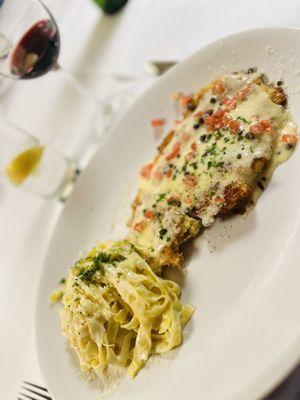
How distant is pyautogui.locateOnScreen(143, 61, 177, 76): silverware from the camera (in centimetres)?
338

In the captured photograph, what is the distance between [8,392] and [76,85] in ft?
7.34

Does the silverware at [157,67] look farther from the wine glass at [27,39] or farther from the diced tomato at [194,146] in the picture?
the diced tomato at [194,146]

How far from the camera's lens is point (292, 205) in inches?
81.0

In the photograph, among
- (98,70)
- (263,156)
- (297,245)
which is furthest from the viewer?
(98,70)

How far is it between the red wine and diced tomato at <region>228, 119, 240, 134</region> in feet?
4.55

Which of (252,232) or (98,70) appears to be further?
(98,70)

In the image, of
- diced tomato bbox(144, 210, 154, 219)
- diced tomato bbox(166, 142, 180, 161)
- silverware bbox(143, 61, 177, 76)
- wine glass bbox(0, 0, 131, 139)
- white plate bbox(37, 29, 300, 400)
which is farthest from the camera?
silverware bbox(143, 61, 177, 76)

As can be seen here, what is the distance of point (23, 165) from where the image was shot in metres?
3.49

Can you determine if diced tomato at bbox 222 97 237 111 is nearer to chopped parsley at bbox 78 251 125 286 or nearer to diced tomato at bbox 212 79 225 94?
diced tomato at bbox 212 79 225 94

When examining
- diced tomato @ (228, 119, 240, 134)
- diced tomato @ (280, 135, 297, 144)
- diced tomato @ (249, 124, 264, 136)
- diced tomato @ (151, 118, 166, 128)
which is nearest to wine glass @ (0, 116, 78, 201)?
diced tomato @ (151, 118, 166, 128)

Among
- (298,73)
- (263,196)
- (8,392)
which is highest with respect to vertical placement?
(298,73)

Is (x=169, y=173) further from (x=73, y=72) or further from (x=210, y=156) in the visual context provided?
(x=73, y=72)

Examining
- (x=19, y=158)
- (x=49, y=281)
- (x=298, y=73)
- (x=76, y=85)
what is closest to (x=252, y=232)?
(x=298, y=73)

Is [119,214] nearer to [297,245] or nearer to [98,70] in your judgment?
[297,245]
